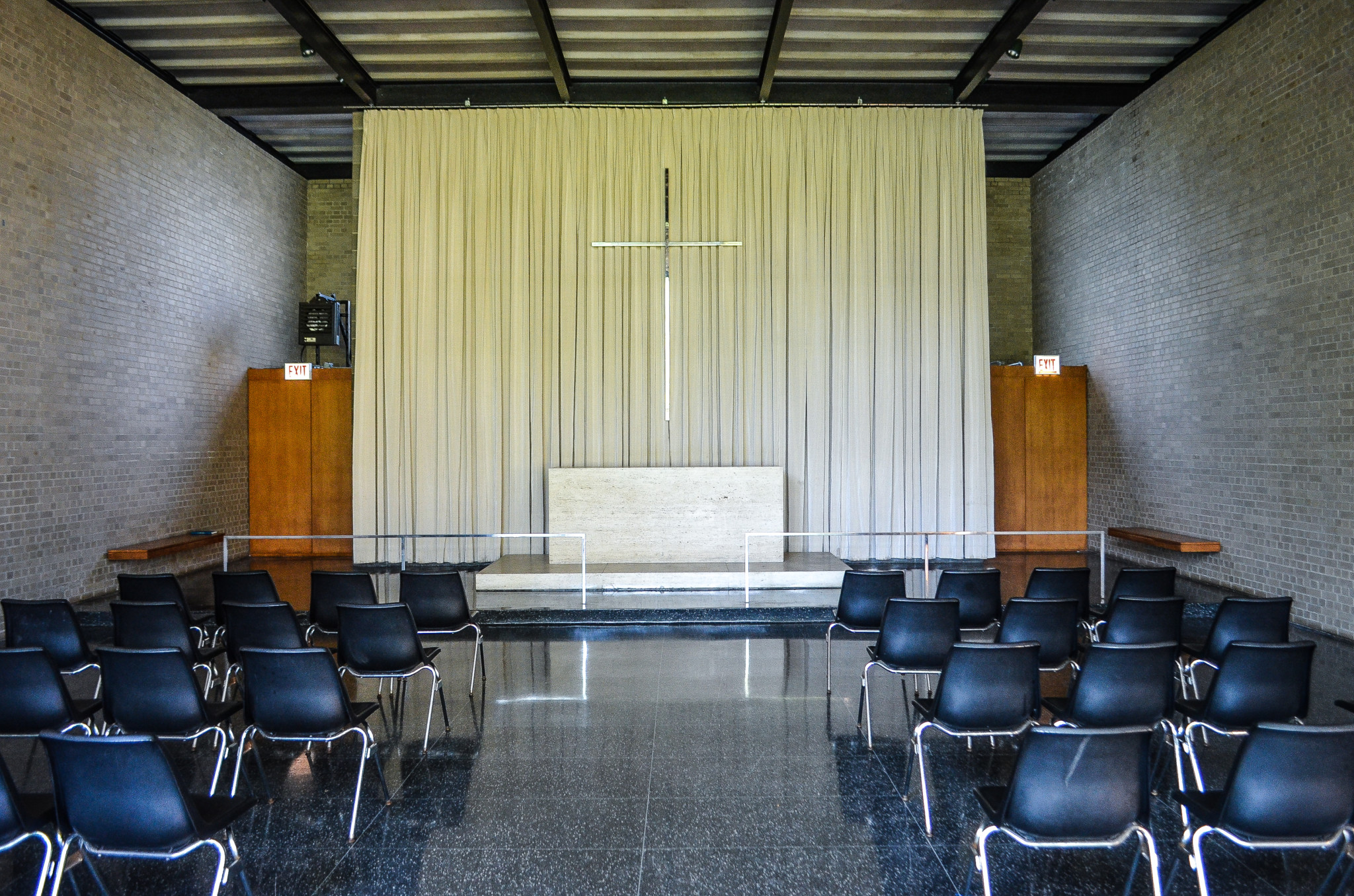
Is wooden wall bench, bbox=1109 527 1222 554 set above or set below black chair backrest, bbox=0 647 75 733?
above

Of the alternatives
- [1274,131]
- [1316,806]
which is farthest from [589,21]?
[1316,806]

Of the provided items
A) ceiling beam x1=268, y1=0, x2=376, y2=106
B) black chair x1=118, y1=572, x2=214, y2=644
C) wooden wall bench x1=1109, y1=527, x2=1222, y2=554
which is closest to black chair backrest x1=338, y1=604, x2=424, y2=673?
black chair x1=118, y1=572, x2=214, y2=644

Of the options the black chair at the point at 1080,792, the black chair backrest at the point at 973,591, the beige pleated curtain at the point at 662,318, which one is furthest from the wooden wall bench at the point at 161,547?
the black chair at the point at 1080,792

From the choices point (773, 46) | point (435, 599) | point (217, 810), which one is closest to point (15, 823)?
point (217, 810)

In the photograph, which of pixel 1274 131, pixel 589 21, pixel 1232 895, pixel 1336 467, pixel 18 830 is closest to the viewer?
pixel 18 830

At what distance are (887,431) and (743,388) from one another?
1.81 meters

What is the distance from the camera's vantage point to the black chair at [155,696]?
10.8 ft

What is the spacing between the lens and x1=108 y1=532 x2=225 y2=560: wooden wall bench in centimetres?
783

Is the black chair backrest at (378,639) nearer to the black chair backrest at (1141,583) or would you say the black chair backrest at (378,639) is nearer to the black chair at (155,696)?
the black chair at (155,696)

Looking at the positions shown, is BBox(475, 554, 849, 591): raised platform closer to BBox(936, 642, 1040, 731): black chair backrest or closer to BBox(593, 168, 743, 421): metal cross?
BBox(593, 168, 743, 421): metal cross

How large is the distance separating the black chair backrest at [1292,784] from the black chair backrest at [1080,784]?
0.28m

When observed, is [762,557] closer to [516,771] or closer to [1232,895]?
[516,771]

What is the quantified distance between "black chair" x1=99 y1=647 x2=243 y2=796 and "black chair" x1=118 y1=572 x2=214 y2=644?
5.87 ft

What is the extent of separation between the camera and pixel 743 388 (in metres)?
9.74
